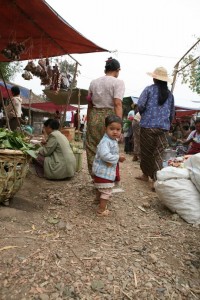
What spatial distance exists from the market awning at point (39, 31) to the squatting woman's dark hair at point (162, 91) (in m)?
1.21

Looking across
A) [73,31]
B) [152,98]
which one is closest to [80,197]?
[152,98]

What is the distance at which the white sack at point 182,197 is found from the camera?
3170 mm

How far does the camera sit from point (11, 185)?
2.89 metres

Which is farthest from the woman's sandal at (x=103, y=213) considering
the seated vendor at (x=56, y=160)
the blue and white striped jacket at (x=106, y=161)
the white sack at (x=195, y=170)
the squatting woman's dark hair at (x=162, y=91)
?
the squatting woman's dark hair at (x=162, y=91)

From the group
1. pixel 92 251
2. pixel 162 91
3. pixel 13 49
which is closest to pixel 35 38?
pixel 13 49

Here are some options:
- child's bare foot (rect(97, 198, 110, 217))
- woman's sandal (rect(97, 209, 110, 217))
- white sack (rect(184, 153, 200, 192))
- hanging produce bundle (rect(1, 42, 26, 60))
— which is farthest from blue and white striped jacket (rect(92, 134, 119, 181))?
hanging produce bundle (rect(1, 42, 26, 60))

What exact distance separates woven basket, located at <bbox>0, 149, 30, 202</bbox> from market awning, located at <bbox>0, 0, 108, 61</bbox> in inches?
79.9

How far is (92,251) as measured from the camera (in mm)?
2297

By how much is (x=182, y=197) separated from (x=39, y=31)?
3.63 metres

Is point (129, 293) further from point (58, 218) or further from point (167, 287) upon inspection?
point (58, 218)

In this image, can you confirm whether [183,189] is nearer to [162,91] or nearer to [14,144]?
[162,91]

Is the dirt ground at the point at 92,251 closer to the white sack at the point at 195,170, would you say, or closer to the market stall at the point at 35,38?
the white sack at the point at 195,170

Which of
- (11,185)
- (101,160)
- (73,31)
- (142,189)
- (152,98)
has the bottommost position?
(142,189)

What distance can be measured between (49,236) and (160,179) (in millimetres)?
1571
